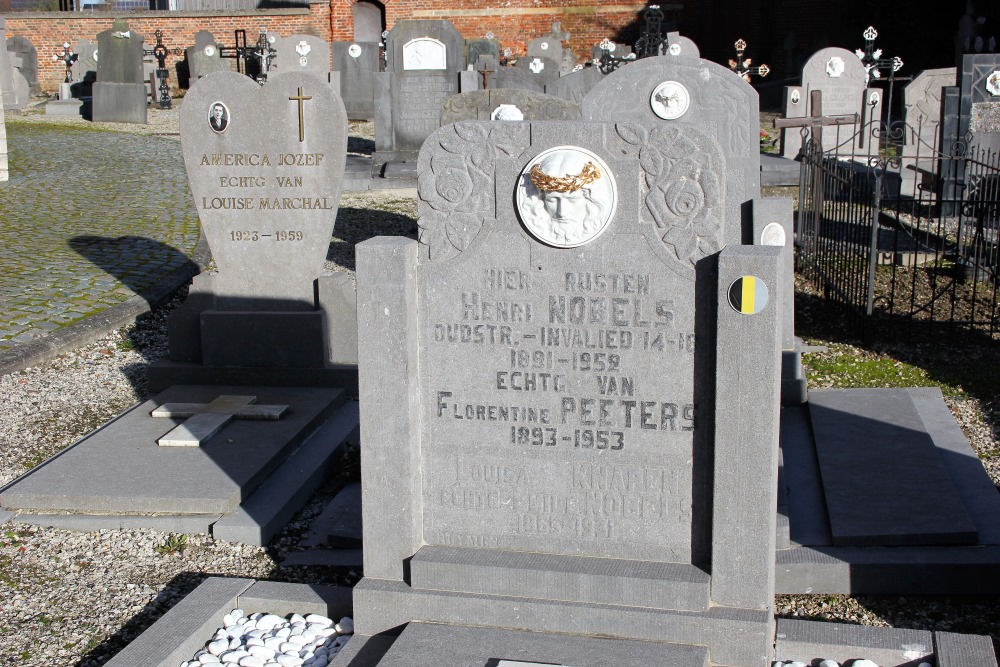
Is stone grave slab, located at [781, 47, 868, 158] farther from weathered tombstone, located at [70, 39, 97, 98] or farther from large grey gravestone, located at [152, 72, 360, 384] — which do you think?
weathered tombstone, located at [70, 39, 97, 98]

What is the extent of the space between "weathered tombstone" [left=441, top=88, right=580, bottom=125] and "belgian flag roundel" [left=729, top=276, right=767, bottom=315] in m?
5.45

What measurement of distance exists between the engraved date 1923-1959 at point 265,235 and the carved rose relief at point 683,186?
3812mm

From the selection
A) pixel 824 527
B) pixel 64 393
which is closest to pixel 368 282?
pixel 824 527

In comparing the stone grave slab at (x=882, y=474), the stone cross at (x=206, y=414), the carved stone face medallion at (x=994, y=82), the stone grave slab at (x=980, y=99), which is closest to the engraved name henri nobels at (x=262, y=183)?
the stone cross at (x=206, y=414)

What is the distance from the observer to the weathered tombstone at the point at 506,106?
938 cm

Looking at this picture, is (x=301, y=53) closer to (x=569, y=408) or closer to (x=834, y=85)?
(x=834, y=85)

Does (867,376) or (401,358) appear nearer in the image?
(401,358)

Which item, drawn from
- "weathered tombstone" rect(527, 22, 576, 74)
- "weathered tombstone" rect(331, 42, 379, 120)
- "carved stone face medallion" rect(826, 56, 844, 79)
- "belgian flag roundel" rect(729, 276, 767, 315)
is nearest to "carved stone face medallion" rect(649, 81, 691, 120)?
"belgian flag roundel" rect(729, 276, 767, 315)

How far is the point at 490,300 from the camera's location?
153 inches

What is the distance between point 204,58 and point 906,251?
21.3 metres

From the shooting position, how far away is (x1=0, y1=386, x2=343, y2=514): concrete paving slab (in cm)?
516

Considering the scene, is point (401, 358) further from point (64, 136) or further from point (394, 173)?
point (64, 136)

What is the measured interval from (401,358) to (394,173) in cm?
1226

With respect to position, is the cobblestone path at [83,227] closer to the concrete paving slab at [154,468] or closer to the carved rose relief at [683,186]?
the concrete paving slab at [154,468]
